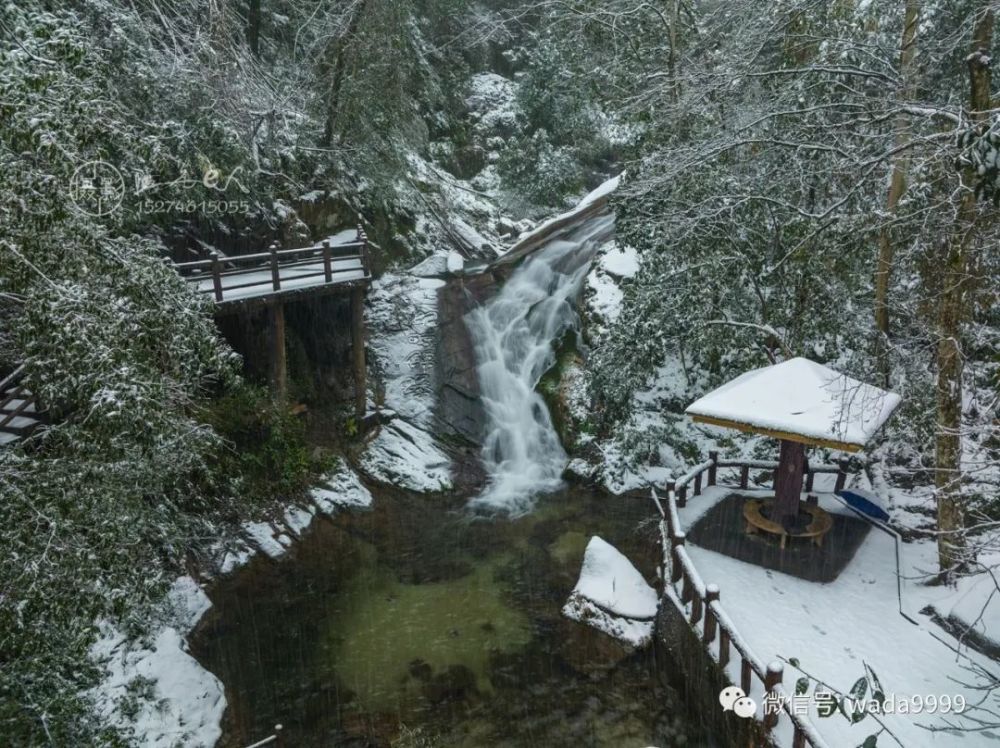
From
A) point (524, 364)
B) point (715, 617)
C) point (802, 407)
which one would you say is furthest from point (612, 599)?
point (524, 364)

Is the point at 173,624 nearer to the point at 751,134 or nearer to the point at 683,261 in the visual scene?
the point at 683,261

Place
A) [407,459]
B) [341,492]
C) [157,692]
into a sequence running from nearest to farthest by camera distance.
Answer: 1. [157,692]
2. [341,492]
3. [407,459]

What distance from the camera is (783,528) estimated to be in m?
10.7

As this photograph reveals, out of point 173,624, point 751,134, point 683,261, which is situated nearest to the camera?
point 173,624

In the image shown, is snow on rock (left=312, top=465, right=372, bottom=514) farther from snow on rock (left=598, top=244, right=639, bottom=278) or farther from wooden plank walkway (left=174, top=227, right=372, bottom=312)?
snow on rock (left=598, top=244, right=639, bottom=278)

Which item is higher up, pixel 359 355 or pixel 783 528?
pixel 359 355

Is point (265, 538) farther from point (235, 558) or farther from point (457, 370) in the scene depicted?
point (457, 370)

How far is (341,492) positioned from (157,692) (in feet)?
20.0

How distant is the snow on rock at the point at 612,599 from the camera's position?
10.7 meters

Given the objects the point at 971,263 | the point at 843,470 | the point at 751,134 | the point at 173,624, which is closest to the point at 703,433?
the point at 843,470

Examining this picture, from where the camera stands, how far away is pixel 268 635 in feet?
35.8

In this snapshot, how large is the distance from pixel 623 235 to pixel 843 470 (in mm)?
7218

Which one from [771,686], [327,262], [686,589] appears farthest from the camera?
[327,262]

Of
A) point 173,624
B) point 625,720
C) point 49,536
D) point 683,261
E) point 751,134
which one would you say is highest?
point 751,134
